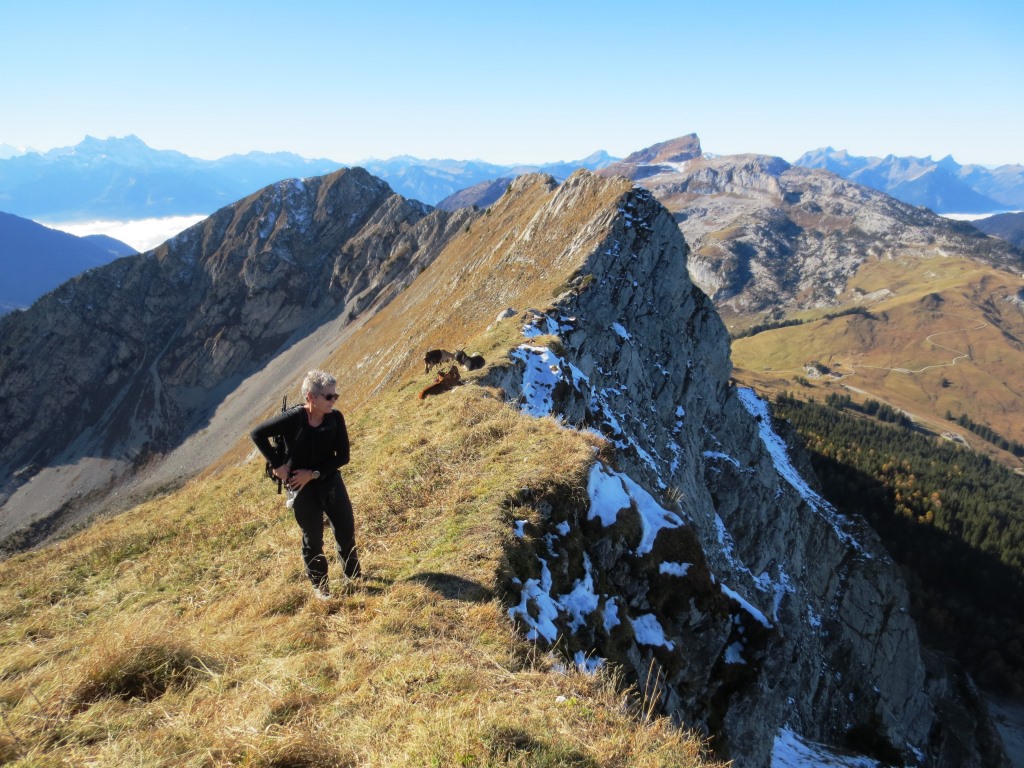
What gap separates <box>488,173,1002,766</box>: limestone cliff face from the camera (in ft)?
31.7

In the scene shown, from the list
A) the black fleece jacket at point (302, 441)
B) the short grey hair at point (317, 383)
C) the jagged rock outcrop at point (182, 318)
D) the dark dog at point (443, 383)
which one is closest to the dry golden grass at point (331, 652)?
the black fleece jacket at point (302, 441)

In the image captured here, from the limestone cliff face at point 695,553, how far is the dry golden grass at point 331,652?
115cm

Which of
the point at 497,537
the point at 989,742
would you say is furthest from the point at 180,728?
the point at 989,742

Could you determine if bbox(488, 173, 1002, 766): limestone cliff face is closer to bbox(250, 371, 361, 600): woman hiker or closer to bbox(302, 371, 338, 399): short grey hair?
bbox(250, 371, 361, 600): woman hiker

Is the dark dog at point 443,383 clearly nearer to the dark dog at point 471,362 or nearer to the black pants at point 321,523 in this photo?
the dark dog at point 471,362

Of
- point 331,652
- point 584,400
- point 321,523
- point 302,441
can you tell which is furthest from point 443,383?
point 331,652

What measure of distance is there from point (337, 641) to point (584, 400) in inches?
773

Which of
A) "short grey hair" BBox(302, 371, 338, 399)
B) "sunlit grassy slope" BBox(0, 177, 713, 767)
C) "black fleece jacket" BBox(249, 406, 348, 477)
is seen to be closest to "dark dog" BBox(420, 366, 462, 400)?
"sunlit grassy slope" BBox(0, 177, 713, 767)

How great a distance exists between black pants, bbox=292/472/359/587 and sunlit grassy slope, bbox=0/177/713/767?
325mm

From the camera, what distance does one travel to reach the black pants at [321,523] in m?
7.72

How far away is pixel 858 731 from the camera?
38844 millimetres

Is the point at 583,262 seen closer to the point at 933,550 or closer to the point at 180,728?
the point at 180,728

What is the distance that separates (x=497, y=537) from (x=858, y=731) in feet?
151

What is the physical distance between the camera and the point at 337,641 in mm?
6363
